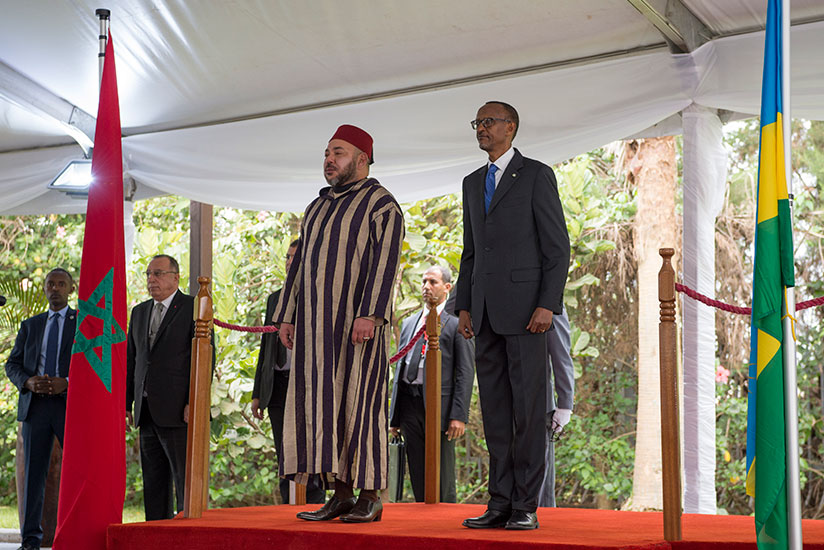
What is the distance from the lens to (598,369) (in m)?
11.1

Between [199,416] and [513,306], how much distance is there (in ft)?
5.32

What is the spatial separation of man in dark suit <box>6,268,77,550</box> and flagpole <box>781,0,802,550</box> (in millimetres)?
4382

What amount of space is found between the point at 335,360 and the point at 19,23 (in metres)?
3.41

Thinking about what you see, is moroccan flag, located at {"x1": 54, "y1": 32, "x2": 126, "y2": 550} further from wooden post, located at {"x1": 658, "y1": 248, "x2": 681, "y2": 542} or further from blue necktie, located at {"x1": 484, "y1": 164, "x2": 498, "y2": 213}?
wooden post, located at {"x1": 658, "y1": 248, "x2": 681, "y2": 542}

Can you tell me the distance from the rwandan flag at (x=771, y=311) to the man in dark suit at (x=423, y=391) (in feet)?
9.57

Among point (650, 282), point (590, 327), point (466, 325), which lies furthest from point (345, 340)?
point (590, 327)

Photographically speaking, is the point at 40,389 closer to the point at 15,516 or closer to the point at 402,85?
the point at 402,85

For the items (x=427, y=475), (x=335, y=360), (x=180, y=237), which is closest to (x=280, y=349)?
(x=427, y=475)

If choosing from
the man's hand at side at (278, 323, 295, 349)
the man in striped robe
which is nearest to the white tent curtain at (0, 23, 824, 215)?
the man in striped robe

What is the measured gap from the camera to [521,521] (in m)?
3.66

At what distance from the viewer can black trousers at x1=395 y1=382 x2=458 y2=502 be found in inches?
233

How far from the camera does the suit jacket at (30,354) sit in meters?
5.92

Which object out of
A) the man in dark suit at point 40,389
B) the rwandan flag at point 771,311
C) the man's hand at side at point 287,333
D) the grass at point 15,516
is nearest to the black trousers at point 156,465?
the man in dark suit at point 40,389

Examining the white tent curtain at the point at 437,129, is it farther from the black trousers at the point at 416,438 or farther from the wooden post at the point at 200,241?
the black trousers at the point at 416,438
